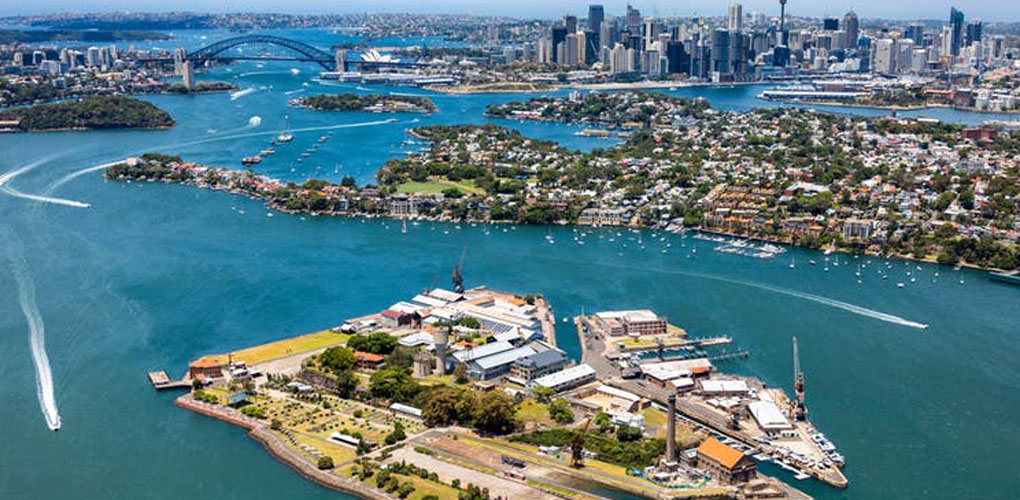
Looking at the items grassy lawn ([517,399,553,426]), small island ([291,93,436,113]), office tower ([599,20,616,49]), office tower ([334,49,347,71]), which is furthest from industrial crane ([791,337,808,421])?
office tower ([599,20,616,49])

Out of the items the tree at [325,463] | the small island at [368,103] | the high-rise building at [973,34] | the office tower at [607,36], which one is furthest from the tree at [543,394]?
the high-rise building at [973,34]

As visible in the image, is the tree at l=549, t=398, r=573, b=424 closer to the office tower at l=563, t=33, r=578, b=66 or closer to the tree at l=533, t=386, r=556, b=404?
the tree at l=533, t=386, r=556, b=404

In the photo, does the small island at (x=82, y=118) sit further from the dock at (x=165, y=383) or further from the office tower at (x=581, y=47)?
the office tower at (x=581, y=47)

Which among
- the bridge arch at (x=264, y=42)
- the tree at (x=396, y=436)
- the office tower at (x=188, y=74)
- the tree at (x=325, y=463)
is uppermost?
the bridge arch at (x=264, y=42)

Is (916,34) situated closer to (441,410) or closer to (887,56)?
(887,56)

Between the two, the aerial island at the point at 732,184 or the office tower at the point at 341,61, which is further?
the office tower at the point at 341,61

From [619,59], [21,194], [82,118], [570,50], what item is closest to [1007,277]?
[21,194]
